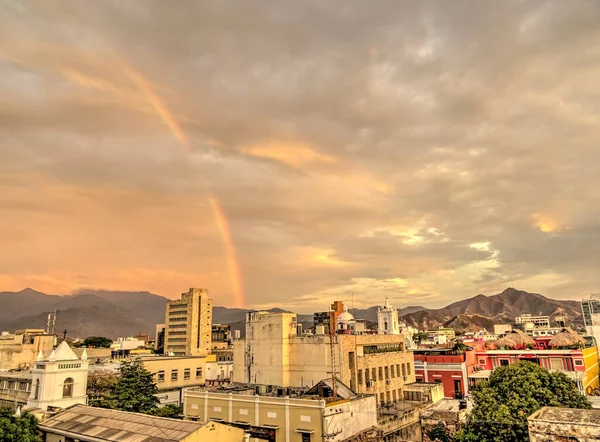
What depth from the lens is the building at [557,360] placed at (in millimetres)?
63562

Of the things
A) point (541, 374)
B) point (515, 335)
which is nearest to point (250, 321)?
point (541, 374)

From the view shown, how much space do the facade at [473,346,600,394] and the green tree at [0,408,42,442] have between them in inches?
2178

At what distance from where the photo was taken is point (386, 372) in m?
61.4

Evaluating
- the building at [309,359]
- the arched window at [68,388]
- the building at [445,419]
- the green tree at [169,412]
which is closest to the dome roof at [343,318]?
the building at [309,359]

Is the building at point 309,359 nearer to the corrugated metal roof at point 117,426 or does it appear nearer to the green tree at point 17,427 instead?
the corrugated metal roof at point 117,426

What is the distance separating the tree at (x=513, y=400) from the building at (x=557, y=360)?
27.3 metres

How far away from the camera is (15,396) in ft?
164

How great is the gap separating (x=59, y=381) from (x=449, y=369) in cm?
5450

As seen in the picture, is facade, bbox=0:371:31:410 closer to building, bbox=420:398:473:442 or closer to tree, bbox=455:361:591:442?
building, bbox=420:398:473:442

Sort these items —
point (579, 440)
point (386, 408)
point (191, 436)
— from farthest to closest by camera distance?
1. point (386, 408)
2. point (191, 436)
3. point (579, 440)

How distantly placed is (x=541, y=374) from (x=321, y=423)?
19.3 m

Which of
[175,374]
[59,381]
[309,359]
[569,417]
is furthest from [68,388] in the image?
[569,417]

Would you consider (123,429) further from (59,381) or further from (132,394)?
(132,394)

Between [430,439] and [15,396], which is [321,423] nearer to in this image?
[430,439]
